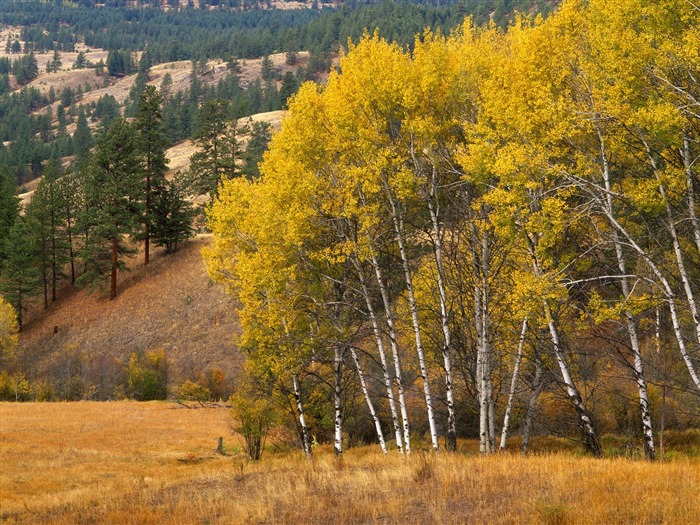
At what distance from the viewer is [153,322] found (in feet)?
178

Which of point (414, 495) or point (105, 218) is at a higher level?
point (414, 495)

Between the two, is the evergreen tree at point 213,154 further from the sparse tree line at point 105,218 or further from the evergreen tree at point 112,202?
the evergreen tree at point 112,202

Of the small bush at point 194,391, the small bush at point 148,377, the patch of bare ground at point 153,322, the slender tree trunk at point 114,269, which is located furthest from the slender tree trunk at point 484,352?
the slender tree trunk at point 114,269

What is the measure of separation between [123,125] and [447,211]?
Result: 50.1m

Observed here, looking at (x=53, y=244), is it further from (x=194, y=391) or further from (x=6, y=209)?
(x=194, y=391)

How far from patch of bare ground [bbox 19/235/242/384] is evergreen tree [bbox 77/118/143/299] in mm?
2794

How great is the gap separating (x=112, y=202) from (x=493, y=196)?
165ft

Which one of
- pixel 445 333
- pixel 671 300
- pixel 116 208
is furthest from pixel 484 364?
pixel 116 208

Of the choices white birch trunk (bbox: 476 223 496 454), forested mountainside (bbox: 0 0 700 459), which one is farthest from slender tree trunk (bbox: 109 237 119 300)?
white birch trunk (bbox: 476 223 496 454)

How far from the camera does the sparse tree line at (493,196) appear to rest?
474 inches

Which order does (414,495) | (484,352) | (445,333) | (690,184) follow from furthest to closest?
(445,333) → (484,352) → (690,184) → (414,495)

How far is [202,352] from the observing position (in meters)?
50.7

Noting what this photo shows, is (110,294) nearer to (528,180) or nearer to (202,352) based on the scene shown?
(202,352)

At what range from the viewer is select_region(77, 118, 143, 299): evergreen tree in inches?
2152
